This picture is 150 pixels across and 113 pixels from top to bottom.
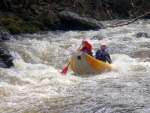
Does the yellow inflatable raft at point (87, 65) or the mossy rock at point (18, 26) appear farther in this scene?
the mossy rock at point (18, 26)

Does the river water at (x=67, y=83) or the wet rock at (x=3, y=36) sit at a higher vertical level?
the wet rock at (x=3, y=36)

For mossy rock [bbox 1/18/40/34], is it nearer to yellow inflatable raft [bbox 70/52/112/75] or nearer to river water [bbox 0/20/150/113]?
river water [bbox 0/20/150/113]

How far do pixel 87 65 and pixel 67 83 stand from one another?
1.46 metres

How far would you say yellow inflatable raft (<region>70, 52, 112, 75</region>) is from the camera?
8852mm

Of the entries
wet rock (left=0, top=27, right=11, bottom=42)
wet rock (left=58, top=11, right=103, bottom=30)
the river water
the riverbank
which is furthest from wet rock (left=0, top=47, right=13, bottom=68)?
wet rock (left=58, top=11, right=103, bottom=30)

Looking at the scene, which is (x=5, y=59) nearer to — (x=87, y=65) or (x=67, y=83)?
(x=87, y=65)

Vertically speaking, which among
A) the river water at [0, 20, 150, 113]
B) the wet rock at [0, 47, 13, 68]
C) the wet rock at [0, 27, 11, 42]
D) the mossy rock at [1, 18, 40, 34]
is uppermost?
the mossy rock at [1, 18, 40, 34]

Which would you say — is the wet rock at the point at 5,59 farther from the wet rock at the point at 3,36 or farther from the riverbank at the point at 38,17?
the riverbank at the point at 38,17

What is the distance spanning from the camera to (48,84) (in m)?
7.55

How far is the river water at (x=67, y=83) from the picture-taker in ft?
18.9

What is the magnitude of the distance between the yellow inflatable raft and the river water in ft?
0.72

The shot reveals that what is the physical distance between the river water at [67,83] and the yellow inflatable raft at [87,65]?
219 mm

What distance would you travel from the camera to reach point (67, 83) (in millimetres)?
7672

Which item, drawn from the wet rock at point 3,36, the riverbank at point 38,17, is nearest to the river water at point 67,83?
the wet rock at point 3,36
